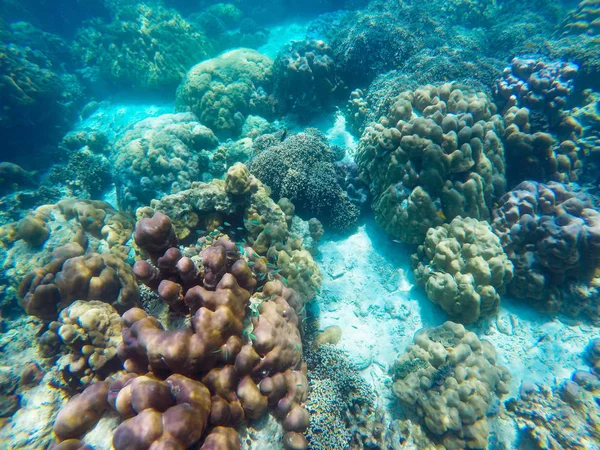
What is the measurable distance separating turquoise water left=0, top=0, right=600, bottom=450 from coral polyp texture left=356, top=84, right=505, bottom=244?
0.05m

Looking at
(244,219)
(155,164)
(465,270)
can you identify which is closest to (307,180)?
(244,219)

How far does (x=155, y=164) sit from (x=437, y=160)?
7501 millimetres

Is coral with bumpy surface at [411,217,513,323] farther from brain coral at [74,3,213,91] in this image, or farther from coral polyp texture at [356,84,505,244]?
brain coral at [74,3,213,91]

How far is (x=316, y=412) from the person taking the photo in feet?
12.9

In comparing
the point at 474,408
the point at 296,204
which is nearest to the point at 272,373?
the point at 474,408

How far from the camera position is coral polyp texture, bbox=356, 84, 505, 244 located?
5832mm

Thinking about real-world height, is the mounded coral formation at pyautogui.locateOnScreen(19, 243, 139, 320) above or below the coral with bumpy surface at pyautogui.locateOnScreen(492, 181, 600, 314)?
above

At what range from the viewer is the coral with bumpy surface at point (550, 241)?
5215mm

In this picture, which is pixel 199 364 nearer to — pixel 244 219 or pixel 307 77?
pixel 244 219

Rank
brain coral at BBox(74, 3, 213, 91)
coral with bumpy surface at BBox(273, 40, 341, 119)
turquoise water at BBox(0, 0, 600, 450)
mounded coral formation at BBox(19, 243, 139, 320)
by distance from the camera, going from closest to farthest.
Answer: turquoise water at BBox(0, 0, 600, 450), mounded coral formation at BBox(19, 243, 139, 320), coral with bumpy surface at BBox(273, 40, 341, 119), brain coral at BBox(74, 3, 213, 91)

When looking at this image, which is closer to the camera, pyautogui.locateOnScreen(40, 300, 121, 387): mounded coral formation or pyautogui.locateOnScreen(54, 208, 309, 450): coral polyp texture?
pyautogui.locateOnScreen(54, 208, 309, 450): coral polyp texture

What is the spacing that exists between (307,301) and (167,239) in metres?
3.05

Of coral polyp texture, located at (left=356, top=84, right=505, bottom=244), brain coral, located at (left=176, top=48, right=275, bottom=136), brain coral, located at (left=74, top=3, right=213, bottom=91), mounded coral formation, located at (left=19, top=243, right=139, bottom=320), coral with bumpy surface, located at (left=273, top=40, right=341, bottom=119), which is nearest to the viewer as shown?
mounded coral formation, located at (left=19, top=243, right=139, bottom=320)

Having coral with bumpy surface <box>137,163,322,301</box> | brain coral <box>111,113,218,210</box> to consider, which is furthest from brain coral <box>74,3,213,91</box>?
coral with bumpy surface <box>137,163,322,301</box>
